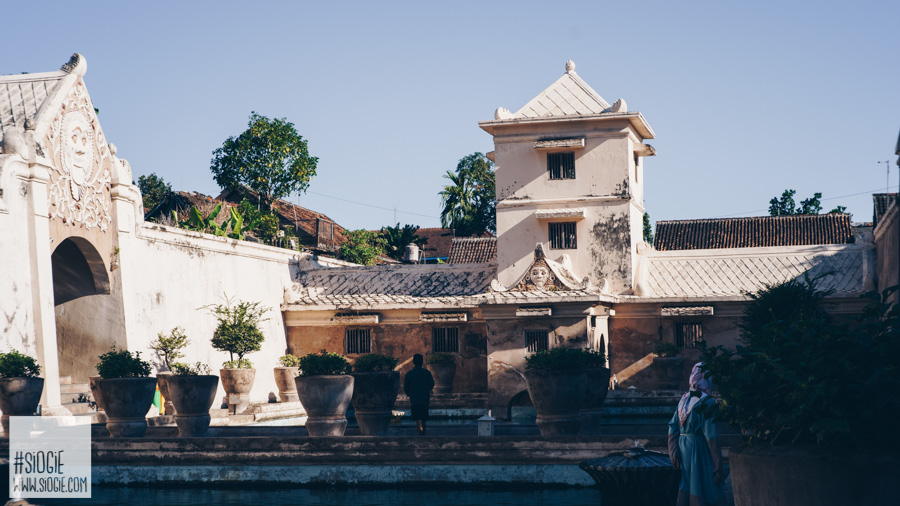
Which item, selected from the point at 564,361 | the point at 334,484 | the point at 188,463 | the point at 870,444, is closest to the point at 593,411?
the point at 564,361

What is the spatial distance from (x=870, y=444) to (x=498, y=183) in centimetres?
1873

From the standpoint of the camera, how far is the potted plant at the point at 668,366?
68.8 ft

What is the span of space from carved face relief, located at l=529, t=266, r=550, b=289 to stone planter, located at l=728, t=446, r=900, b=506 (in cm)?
1619

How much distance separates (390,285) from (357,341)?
1723mm

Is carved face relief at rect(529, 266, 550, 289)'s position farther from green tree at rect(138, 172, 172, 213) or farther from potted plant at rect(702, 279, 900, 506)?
green tree at rect(138, 172, 172, 213)

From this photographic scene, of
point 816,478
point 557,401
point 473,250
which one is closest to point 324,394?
point 557,401

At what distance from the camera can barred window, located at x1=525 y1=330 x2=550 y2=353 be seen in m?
20.8

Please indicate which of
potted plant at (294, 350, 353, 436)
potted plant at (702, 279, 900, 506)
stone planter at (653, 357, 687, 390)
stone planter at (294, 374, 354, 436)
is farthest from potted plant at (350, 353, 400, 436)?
stone planter at (653, 357, 687, 390)

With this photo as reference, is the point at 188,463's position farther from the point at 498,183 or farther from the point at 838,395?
the point at 498,183

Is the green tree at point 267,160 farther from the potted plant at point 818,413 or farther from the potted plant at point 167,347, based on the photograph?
the potted plant at point 818,413

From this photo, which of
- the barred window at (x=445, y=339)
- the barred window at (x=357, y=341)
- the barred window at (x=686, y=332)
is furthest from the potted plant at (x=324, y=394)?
the barred window at (x=686, y=332)

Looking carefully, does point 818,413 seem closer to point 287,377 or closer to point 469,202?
point 287,377

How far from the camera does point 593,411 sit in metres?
12.9

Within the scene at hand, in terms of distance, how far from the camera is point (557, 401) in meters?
12.0
